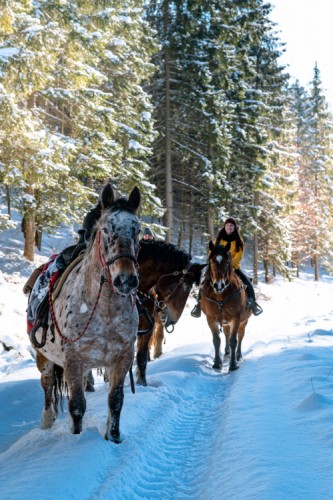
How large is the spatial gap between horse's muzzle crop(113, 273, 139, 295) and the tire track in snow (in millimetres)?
1639

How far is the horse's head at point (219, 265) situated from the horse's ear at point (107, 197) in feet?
17.1

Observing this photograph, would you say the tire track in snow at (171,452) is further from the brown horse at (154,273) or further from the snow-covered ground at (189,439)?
the brown horse at (154,273)

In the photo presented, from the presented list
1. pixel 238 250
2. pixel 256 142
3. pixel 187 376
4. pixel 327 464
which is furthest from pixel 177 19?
pixel 327 464

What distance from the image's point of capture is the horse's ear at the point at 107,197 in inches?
168

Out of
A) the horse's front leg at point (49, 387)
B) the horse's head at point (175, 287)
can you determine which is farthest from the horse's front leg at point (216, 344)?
the horse's front leg at point (49, 387)

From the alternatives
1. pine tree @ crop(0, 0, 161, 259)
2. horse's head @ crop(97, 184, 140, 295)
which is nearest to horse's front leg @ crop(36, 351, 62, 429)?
horse's head @ crop(97, 184, 140, 295)

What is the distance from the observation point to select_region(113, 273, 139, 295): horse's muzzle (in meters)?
3.58

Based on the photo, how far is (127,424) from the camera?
5.00 meters

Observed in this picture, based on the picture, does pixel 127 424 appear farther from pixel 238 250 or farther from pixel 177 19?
pixel 177 19

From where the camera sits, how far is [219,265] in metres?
9.25

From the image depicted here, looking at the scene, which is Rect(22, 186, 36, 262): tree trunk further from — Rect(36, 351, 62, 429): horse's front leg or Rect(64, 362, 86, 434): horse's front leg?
Rect(64, 362, 86, 434): horse's front leg

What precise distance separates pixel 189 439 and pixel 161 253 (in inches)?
144

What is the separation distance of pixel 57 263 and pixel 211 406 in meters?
3.22

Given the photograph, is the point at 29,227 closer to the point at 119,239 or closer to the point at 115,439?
the point at 115,439
